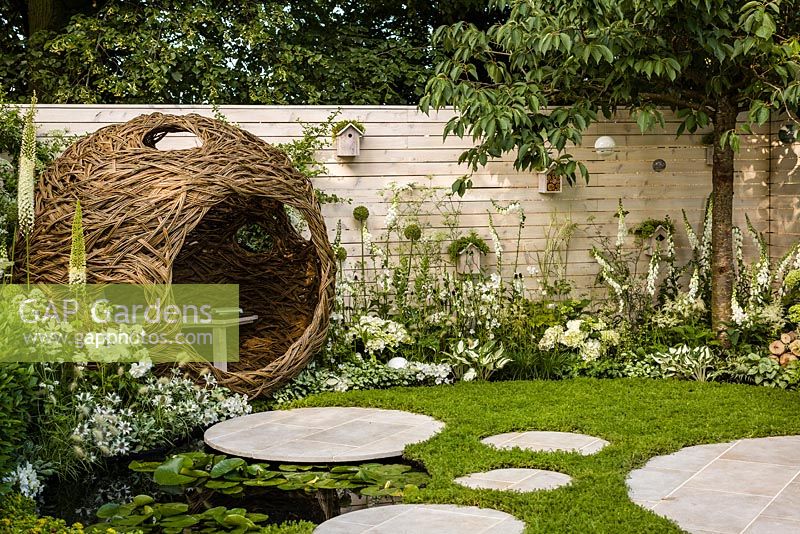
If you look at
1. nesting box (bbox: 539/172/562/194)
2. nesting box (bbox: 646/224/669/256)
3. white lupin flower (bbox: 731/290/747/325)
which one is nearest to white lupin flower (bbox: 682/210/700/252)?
nesting box (bbox: 646/224/669/256)

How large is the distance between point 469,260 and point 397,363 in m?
1.20

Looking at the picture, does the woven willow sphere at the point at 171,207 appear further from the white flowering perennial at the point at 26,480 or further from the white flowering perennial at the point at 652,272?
the white flowering perennial at the point at 652,272

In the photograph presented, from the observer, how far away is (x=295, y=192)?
5480 millimetres

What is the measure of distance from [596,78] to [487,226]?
1.45 m

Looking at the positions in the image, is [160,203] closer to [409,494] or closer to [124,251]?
[124,251]

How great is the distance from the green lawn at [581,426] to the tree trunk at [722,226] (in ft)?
2.62

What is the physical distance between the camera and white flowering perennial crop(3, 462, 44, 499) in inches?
139

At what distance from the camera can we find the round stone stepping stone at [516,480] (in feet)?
12.1

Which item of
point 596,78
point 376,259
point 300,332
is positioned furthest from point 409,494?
point 596,78

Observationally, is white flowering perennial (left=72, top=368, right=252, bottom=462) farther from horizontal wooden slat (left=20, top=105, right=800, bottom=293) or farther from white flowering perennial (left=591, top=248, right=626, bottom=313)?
white flowering perennial (left=591, top=248, right=626, bottom=313)

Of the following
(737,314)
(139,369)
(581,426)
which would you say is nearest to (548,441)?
(581,426)

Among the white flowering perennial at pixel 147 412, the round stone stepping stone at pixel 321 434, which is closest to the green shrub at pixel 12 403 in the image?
the white flowering perennial at pixel 147 412

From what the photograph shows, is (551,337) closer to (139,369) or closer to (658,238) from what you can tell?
(658,238)

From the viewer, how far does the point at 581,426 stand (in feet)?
15.3
